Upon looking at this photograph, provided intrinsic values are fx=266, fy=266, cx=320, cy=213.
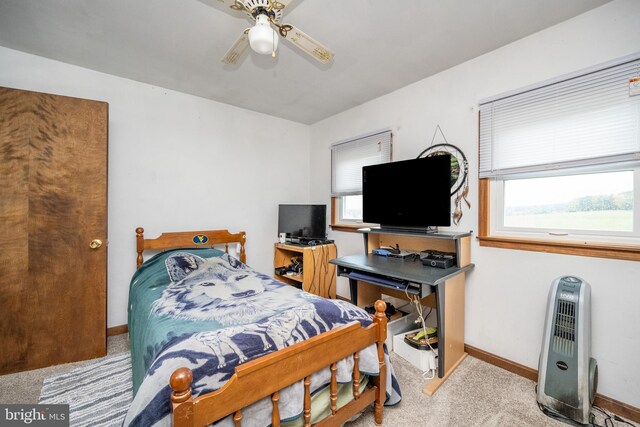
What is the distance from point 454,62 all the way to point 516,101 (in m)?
0.64

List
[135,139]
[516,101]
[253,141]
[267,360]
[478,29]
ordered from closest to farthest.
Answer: [267,360]
[478,29]
[516,101]
[135,139]
[253,141]

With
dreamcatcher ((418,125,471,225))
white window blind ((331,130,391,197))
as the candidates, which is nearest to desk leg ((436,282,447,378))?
dreamcatcher ((418,125,471,225))

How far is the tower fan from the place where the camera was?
1.54 metres

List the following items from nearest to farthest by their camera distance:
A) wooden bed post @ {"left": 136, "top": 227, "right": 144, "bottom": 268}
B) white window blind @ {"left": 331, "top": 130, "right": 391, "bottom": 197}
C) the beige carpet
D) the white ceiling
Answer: the beige carpet < the white ceiling < wooden bed post @ {"left": 136, "top": 227, "right": 144, "bottom": 268} < white window blind @ {"left": 331, "top": 130, "right": 391, "bottom": 197}

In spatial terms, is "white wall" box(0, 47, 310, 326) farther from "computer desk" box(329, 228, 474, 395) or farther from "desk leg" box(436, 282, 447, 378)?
"desk leg" box(436, 282, 447, 378)

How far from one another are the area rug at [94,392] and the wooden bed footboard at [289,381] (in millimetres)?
1180

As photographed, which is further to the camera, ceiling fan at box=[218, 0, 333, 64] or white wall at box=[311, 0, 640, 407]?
white wall at box=[311, 0, 640, 407]

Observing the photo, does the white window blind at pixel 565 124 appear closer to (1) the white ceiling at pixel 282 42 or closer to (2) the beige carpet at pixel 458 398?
(1) the white ceiling at pixel 282 42

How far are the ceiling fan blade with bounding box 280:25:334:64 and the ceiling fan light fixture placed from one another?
0.39 ft

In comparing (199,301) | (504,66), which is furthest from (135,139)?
(504,66)

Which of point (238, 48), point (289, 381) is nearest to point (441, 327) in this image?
point (289, 381)

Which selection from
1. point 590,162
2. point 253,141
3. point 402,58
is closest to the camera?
point 590,162

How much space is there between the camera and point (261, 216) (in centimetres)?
360

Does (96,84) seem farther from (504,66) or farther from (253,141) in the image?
(504,66)
